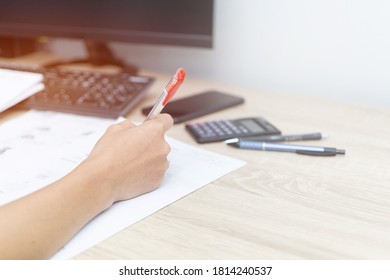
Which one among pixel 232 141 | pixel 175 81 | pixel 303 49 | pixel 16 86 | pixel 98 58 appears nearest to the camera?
pixel 175 81

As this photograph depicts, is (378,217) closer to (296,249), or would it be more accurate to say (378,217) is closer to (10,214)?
(296,249)

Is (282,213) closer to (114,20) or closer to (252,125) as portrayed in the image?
(252,125)

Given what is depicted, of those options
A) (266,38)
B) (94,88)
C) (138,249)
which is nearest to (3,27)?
(94,88)

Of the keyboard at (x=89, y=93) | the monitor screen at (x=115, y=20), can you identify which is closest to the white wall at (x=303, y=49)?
the monitor screen at (x=115, y=20)

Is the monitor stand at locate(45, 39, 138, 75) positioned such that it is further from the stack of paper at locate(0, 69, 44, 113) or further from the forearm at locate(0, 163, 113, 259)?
the forearm at locate(0, 163, 113, 259)

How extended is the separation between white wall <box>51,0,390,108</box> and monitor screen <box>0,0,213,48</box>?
0.33ft

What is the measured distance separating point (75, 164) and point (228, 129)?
261mm

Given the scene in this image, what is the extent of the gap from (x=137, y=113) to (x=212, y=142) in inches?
7.6

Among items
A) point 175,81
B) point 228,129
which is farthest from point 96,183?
point 228,129

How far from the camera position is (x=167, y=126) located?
65 centimetres

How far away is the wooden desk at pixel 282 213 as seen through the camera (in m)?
0.49

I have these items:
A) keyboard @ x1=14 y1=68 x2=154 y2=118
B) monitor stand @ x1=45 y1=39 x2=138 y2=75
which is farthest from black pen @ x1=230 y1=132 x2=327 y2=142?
monitor stand @ x1=45 y1=39 x2=138 y2=75

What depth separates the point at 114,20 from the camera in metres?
1.05

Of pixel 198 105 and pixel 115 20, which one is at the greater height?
pixel 115 20
